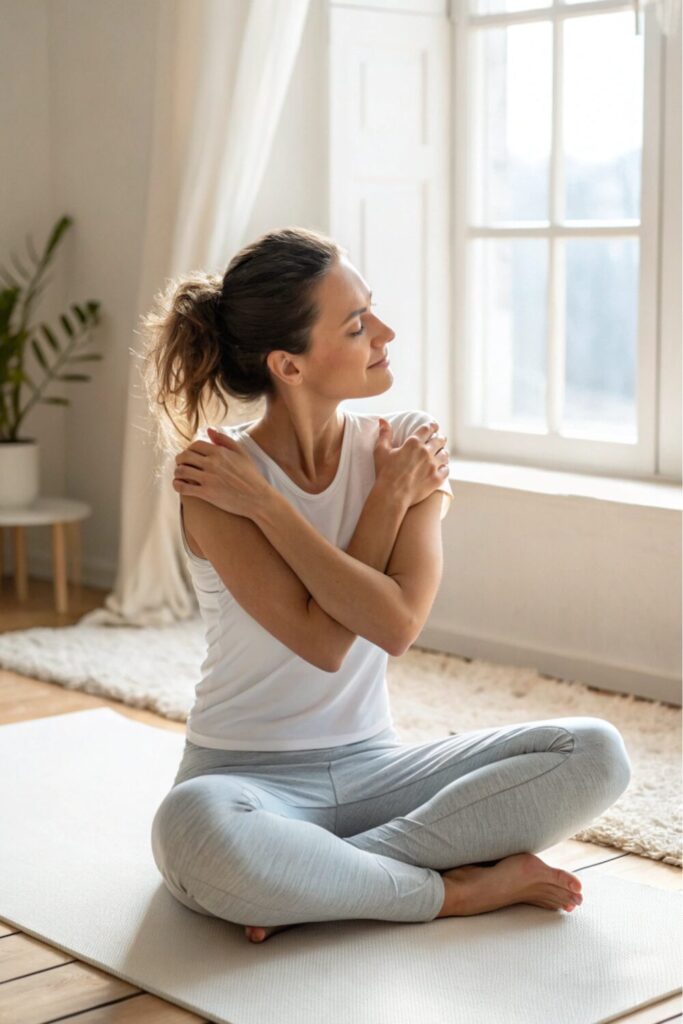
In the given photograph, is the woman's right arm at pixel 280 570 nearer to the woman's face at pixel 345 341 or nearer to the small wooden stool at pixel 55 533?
the woman's face at pixel 345 341

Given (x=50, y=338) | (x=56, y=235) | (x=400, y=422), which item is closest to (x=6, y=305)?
(x=50, y=338)

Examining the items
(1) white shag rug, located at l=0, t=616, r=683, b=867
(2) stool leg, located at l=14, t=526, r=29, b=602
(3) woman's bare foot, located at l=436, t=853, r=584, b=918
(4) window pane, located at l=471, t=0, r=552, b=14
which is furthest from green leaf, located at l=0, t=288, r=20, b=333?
(3) woman's bare foot, located at l=436, t=853, r=584, b=918

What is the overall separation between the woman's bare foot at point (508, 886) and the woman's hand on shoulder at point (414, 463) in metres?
0.56

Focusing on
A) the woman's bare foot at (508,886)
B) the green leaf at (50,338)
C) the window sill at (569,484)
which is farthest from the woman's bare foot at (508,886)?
the green leaf at (50,338)

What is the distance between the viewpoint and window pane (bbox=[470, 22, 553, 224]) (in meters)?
4.16

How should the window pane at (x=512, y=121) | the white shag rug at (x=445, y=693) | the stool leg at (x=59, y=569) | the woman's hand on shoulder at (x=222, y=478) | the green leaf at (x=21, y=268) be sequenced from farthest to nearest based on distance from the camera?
the green leaf at (x=21, y=268) < the stool leg at (x=59, y=569) < the window pane at (x=512, y=121) < the white shag rug at (x=445, y=693) < the woman's hand on shoulder at (x=222, y=478)

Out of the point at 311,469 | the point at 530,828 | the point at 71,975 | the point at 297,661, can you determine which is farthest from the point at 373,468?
the point at 71,975

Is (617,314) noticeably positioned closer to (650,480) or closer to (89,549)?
(650,480)

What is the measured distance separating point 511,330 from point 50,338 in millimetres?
1484

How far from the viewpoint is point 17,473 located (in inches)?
182

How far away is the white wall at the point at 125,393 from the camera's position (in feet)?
11.9

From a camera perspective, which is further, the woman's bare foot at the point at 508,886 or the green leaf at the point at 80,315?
the green leaf at the point at 80,315

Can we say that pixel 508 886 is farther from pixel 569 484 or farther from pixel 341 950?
pixel 569 484

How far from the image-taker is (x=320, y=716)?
229 centimetres
